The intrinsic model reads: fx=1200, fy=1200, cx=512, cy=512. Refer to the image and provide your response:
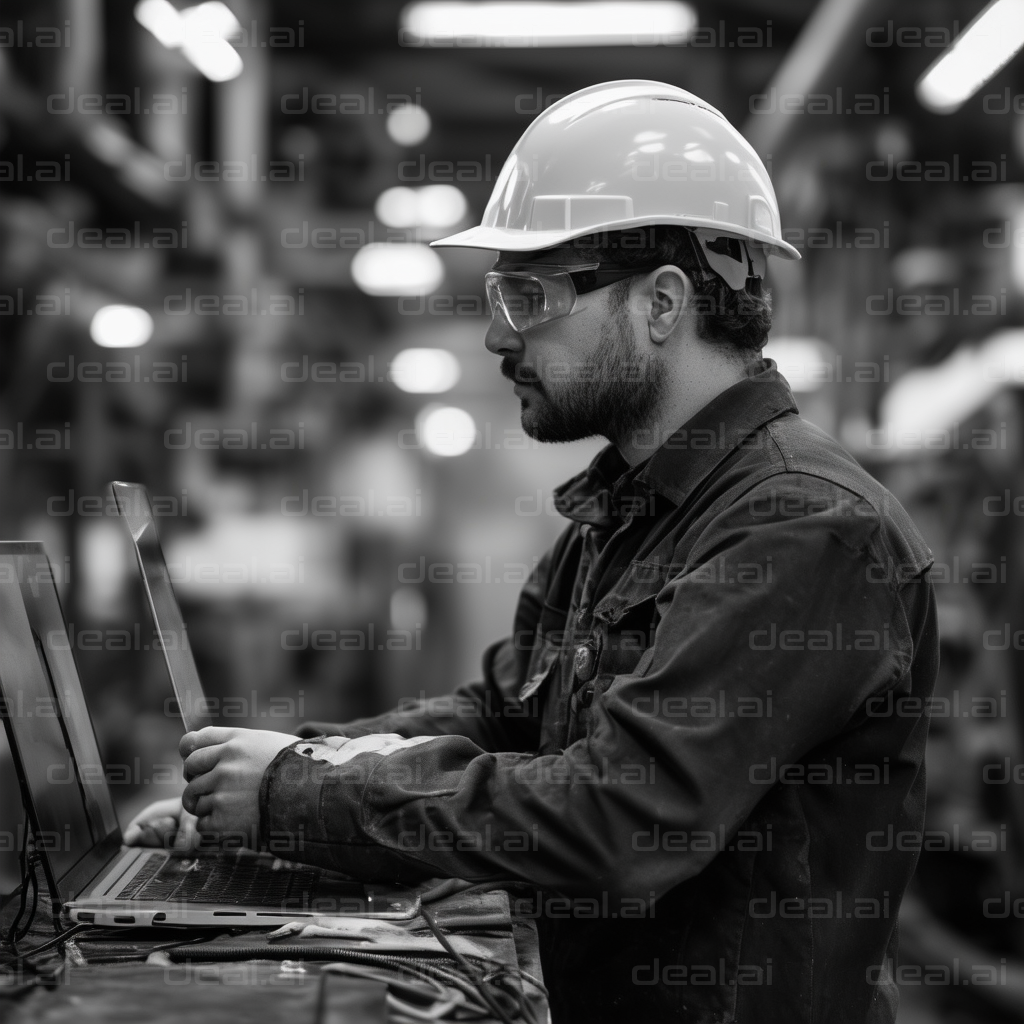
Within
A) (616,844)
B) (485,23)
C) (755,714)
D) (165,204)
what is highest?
(485,23)

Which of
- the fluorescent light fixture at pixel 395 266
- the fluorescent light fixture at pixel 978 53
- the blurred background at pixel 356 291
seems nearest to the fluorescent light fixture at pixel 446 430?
the blurred background at pixel 356 291

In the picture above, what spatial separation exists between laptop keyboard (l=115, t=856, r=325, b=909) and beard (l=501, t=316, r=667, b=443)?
0.77 metres

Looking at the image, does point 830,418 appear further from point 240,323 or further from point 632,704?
point 632,704

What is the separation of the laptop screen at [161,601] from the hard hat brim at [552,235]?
0.63m

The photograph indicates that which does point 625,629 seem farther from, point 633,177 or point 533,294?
point 633,177

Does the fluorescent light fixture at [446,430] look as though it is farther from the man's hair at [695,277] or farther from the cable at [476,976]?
the cable at [476,976]

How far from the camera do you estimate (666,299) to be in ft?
5.94

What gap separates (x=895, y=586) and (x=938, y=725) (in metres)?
4.79

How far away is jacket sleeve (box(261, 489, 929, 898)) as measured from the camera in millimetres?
1393

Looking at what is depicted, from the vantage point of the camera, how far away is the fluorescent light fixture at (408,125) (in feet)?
30.9

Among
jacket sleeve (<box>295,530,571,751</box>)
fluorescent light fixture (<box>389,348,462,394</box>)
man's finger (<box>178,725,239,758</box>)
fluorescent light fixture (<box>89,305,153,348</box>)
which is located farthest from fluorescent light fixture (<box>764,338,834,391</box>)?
man's finger (<box>178,725,239,758</box>)

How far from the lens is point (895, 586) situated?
59.8 inches

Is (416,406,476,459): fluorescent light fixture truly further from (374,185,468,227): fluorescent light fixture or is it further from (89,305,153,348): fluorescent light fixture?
(89,305,153,348): fluorescent light fixture

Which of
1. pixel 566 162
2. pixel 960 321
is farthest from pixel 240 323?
pixel 566 162
